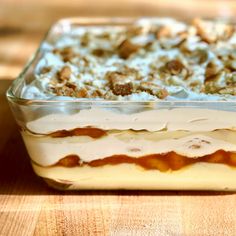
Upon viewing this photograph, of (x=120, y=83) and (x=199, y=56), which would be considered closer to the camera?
(x=120, y=83)

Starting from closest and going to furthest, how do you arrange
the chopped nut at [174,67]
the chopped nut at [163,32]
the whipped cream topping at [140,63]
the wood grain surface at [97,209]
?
1. the wood grain surface at [97,209]
2. the whipped cream topping at [140,63]
3. the chopped nut at [174,67]
4. the chopped nut at [163,32]

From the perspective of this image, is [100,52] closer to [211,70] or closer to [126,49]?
[126,49]

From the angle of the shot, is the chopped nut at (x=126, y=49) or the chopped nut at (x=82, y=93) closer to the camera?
the chopped nut at (x=82, y=93)

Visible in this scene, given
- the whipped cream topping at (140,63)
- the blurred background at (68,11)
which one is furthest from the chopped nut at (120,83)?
the blurred background at (68,11)

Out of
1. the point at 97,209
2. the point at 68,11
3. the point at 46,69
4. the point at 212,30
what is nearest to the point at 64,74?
the point at 46,69

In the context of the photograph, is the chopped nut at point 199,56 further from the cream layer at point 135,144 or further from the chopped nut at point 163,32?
the cream layer at point 135,144

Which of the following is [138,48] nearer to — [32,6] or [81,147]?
[81,147]
